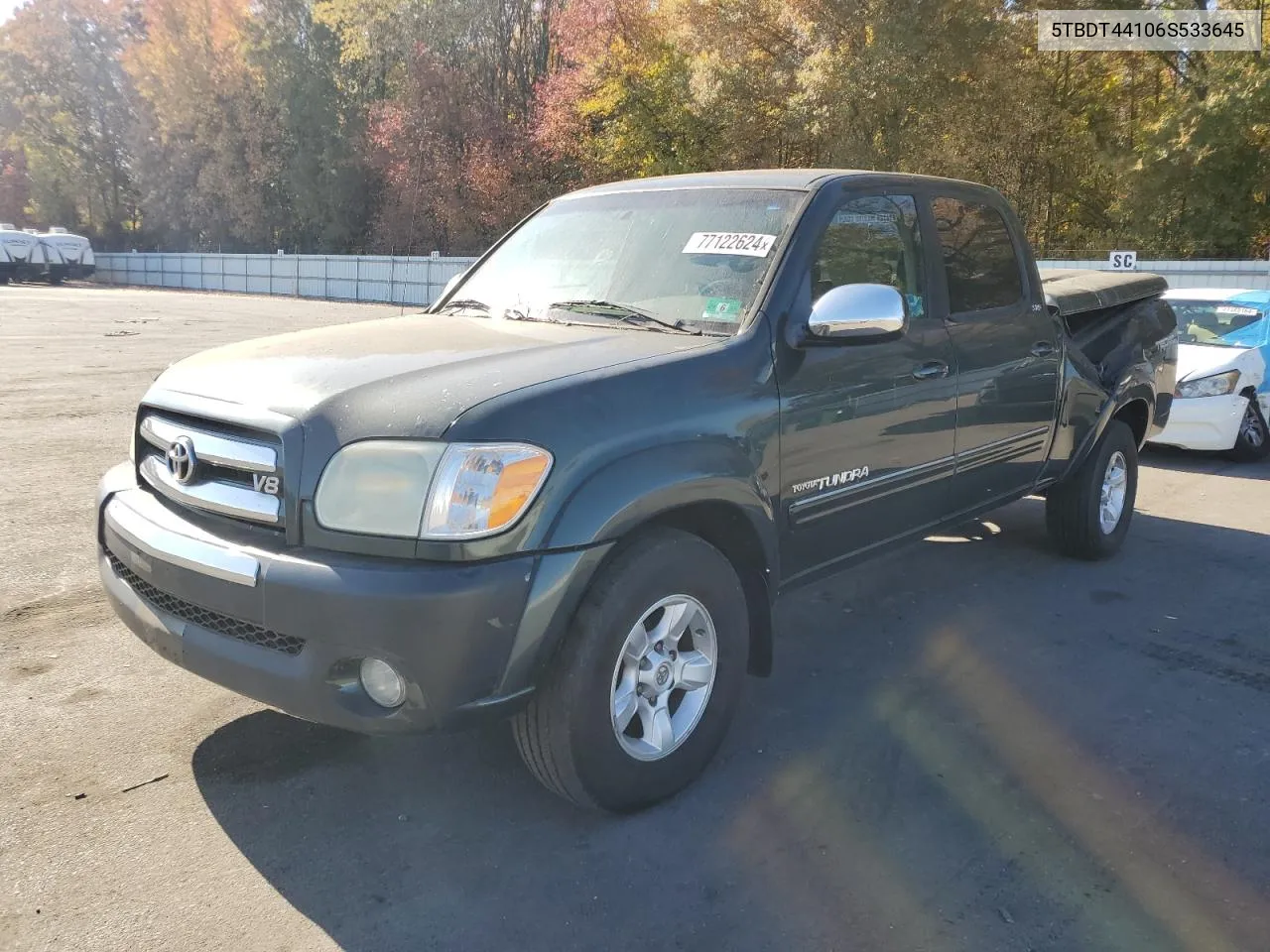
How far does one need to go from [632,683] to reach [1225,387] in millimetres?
7773

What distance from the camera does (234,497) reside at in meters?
2.74

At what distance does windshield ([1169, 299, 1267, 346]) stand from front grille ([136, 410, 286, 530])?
9108 millimetres

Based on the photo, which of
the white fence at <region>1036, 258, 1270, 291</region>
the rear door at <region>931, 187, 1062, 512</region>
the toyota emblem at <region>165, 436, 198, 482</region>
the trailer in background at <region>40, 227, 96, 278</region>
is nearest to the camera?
the toyota emblem at <region>165, 436, 198, 482</region>

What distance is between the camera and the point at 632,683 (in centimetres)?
290

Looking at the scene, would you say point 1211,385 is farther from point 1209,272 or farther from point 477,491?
point 1209,272

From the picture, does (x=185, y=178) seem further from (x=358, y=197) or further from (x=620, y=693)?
(x=620, y=693)

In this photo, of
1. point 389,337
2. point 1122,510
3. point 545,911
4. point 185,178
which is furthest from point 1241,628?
point 185,178

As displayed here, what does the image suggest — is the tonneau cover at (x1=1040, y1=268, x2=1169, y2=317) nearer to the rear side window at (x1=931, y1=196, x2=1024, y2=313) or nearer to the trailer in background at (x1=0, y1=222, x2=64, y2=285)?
the rear side window at (x1=931, y1=196, x2=1024, y2=313)

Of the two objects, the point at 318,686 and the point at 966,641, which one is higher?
the point at 318,686

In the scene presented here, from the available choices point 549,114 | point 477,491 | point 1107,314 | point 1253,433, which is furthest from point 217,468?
point 549,114

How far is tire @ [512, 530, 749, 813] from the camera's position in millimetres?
2691

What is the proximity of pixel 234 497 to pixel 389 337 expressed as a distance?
0.93 meters

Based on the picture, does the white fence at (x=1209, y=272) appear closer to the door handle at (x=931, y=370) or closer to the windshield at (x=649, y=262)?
the door handle at (x=931, y=370)

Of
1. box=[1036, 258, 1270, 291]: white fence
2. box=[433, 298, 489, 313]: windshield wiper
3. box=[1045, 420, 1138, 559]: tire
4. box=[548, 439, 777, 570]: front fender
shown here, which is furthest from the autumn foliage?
box=[548, 439, 777, 570]: front fender
